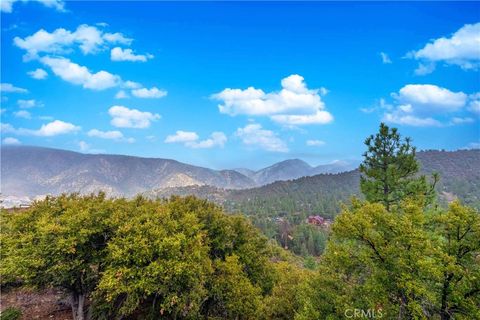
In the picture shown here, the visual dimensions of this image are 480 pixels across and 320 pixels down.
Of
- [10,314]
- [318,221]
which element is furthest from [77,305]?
[318,221]

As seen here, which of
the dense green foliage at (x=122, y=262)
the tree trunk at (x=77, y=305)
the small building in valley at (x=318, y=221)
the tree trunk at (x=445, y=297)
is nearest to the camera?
the tree trunk at (x=445, y=297)

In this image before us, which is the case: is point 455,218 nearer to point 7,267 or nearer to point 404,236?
point 404,236

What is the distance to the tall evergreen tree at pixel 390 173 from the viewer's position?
2670 cm

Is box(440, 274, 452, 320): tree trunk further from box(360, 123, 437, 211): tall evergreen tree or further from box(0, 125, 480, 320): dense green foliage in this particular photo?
box(360, 123, 437, 211): tall evergreen tree

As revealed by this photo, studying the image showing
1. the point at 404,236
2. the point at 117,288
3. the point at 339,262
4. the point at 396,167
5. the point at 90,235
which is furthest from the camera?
the point at 396,167

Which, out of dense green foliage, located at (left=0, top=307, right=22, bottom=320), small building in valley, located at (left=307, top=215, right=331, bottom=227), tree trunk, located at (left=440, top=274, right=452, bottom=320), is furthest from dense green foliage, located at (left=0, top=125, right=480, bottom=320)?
small building in valley, located at (left=307, top=215, right=331, bottom=227)

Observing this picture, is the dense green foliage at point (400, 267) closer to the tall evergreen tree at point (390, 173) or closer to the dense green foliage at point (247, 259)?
the dense green foliage at point (247, 259)

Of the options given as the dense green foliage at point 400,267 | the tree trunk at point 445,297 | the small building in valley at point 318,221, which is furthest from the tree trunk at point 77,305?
the small building in valley at point 318,221

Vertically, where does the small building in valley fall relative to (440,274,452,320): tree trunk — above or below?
below

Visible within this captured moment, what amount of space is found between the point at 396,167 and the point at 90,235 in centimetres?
2875

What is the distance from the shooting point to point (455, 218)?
14.1 m

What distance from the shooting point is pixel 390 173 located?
27.3 metres

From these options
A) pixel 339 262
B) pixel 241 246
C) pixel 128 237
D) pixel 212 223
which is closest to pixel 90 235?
pixel 128 237

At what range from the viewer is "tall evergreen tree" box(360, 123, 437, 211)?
26703mm
